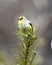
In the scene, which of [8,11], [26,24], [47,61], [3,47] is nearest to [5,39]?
[3,47]

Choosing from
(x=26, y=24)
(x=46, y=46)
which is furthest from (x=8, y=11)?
(x=26, y=24)

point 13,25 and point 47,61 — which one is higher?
point 13,25

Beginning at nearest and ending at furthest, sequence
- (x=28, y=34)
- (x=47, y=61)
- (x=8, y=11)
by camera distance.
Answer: (x=28, y=34)
(x=47, y=61)
(x=8, y=11)

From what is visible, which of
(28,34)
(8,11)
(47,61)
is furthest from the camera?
(8,11)

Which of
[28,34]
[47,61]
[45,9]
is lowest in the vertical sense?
[47,61]

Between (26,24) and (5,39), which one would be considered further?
(5,39)

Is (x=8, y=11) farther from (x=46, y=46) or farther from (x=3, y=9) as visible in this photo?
(x=46, y=46)
